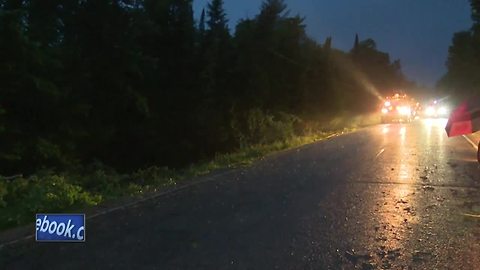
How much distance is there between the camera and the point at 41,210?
30.9 feet

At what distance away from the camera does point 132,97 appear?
26156 millimetres

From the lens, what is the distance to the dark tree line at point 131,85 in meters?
19.7

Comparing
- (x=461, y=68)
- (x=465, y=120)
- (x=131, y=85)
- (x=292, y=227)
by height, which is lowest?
(x=292, y=227)

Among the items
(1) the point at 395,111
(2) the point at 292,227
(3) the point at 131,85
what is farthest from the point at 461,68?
(2) the point at 292,227

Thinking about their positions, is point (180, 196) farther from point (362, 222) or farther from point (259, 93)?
point (259, 93)

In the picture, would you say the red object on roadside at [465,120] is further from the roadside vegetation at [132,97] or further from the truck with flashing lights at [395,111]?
the truck with flashing lights at [395,111]

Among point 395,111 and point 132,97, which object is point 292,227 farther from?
point 395,111

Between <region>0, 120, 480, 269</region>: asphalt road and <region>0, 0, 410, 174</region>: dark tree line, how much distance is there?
8551 millimetres

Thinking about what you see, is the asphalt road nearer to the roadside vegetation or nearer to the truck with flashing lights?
the roadside vegetation

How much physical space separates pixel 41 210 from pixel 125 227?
1.83 metres

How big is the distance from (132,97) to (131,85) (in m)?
0.87

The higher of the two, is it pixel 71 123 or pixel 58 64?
pixel 58 64

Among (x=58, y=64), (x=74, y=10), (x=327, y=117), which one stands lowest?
(x=327, y=117)

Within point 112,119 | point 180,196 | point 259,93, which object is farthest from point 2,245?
point 259,93
